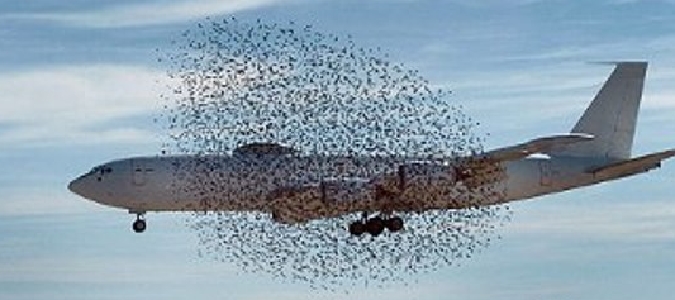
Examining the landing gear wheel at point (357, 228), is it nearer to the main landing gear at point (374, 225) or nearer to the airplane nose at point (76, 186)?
the main landing gear at point (374, 225)

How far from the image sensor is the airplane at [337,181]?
94.7 meters

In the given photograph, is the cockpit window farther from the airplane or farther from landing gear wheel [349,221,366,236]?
landing gear wheel [349,221,366,236]

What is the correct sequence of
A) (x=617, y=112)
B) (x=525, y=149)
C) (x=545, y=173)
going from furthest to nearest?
(x=617, y=112) < (x=545, y=173) < (x=525, y=149)

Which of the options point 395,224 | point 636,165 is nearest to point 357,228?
point 395,224

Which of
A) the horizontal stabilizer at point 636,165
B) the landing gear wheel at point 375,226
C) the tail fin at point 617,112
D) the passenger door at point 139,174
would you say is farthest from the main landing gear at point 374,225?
the tail fin at point 617,112

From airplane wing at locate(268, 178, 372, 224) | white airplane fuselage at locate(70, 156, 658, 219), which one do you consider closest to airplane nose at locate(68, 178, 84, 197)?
white airplane fuselage at locate(70, 156, 658, 219)

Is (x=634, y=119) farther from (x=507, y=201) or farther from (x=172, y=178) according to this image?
(x=172, y=178)

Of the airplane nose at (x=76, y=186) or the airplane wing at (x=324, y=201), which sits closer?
the airplane wing at (x=324, y=201)

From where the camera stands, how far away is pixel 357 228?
9844cm

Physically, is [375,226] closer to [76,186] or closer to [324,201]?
[324,201]

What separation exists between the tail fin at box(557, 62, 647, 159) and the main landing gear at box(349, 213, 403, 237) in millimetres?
43608

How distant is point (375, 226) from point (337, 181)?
11.5 feet

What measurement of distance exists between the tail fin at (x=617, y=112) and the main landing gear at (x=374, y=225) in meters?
43.6

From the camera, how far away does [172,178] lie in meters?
120
